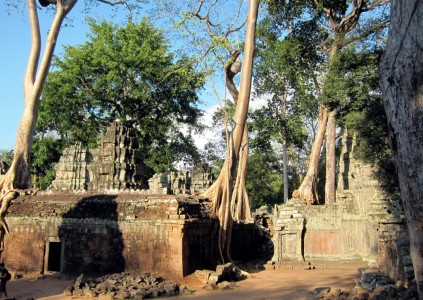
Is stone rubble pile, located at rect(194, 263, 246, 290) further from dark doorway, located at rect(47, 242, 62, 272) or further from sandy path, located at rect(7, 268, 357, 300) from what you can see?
dark doorway, located at rect(47, 242, 62, 272)

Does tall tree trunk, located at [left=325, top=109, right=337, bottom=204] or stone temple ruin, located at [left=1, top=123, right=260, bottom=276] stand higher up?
tall tree trunk, located at [left=325, top=109, right=337, bottom=204]

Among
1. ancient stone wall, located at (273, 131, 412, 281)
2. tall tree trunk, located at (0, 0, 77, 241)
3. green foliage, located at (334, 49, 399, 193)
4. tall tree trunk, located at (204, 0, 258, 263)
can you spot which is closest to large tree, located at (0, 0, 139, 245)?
tall tree trunk, located at (0, 0, 77, 241)

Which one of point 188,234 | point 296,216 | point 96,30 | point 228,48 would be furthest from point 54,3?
point 96,30

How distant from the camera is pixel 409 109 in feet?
14.3

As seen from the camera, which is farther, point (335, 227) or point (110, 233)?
point (335, 227)

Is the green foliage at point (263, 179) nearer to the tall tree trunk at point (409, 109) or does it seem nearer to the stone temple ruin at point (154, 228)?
the stone temple ruin at point (154, 228)

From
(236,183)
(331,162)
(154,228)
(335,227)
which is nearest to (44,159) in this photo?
(236,183)

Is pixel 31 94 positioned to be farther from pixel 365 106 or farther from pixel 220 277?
pixel 365 106

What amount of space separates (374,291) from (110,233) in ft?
21.6

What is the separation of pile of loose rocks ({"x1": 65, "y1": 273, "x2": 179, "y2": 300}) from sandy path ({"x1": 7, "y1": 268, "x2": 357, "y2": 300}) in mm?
352

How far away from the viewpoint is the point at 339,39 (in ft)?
64.6

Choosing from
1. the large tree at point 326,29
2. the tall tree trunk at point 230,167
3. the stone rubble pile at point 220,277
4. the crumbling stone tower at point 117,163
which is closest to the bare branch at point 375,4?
the large tree at point 326,29

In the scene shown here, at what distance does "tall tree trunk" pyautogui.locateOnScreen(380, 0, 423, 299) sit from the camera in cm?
427

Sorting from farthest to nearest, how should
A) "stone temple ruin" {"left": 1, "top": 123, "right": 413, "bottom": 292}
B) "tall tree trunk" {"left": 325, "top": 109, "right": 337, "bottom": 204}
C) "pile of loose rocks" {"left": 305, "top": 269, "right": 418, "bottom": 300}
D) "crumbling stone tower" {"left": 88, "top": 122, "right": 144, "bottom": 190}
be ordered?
"tall tree trunk" {"left": 325, "top": 109, "right": 337, "bottom": 204} → "crumbling stone tower" {"left": 88, "top": 122, "right": 144, "bottom": 190} → "stone temple ruin" {"left": 1, "top": 123, "right": 413, "bottom": 292} → "pile of loose rocks" {"left": 305, "top": 269, "right": 418, "bottom": 300}
